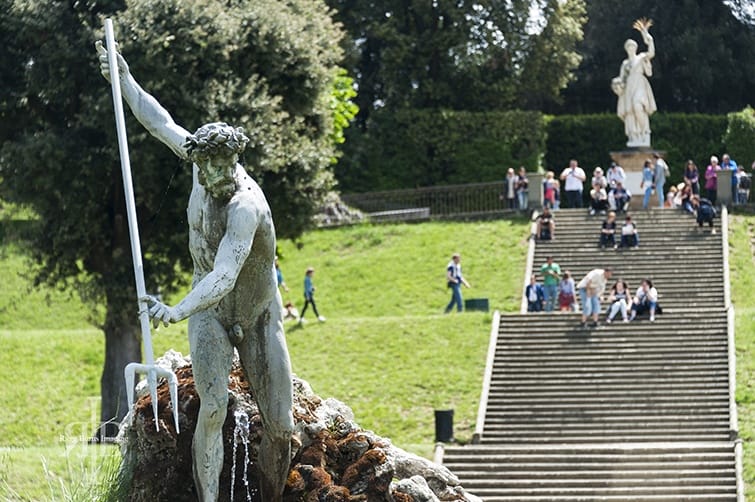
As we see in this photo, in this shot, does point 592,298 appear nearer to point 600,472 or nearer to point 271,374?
point 600,472

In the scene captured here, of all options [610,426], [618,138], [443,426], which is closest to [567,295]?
[610,426]

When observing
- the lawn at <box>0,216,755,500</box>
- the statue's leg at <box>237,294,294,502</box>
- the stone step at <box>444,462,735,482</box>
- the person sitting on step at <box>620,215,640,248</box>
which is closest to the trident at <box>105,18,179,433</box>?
the statue's leg at <box>237,294,294,502</box>

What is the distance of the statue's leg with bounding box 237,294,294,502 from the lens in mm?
14117

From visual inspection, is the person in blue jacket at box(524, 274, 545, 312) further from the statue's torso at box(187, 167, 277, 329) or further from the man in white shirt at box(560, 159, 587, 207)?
the statue's torso at box(187, 167, 277, 329)

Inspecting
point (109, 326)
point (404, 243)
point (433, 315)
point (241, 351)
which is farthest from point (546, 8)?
point (241, 351)

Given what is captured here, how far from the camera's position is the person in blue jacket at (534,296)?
3919 centimetres

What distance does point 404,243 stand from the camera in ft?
156

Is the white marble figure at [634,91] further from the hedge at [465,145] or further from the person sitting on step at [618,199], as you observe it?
the hedge at [465,145]

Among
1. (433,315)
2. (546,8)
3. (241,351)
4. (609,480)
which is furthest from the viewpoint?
(546,8)

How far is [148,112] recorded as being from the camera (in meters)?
14.9

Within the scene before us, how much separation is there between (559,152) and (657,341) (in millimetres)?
26441

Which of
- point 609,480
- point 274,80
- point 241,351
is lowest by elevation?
point 609,480

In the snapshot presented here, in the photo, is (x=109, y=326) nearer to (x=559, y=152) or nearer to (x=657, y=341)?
(x=657, y=341)

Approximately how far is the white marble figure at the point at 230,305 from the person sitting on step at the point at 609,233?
2957 cm
